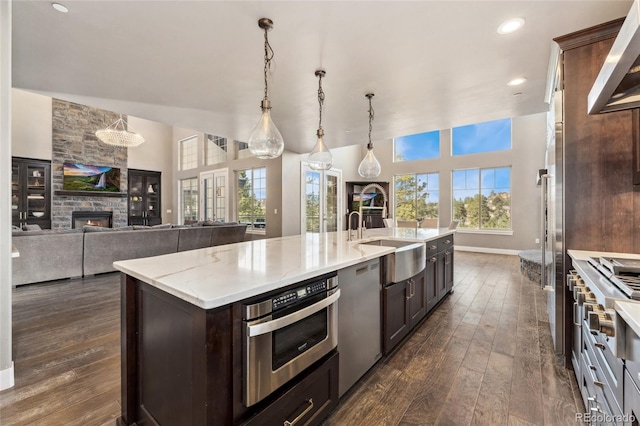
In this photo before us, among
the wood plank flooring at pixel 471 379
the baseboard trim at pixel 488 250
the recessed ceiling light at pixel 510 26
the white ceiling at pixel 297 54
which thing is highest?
the white ceiling at pixel 297 54

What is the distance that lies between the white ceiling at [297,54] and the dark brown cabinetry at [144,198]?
21.9ft

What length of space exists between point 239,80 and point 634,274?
340cm

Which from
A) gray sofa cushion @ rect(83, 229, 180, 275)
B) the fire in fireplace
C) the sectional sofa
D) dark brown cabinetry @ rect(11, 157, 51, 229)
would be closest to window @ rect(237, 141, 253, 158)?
the sectional sofa

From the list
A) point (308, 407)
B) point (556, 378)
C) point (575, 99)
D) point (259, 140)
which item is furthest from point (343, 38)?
point (556, 378)

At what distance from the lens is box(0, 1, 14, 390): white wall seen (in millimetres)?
1771

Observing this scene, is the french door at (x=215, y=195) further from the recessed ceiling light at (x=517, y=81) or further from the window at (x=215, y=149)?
the recessed ceiling light at (x=517, y=81)

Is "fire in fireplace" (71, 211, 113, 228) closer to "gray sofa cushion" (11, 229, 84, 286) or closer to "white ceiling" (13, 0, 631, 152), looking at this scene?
"gray sofa cushion" (11, 229, 84, 286)

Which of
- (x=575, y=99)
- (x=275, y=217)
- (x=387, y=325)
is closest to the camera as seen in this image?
(x=575, y=99)

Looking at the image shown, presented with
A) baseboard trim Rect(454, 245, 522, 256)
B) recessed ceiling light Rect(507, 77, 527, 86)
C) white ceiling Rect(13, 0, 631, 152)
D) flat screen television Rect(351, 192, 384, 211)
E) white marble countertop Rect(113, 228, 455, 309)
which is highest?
white ceiling Rect(13, 0, 631, 152)

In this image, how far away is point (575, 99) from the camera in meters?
1.87

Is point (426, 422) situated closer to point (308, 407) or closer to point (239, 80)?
point (308, 407)

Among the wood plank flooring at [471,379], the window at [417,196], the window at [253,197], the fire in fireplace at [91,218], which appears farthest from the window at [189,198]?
the wood plank flooring at [471,379]

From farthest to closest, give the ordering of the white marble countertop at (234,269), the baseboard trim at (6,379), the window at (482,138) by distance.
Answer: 1. the window at (482,138)
2. the baseboard trim at (6,379)
3. the white marble countertop at (234,269)

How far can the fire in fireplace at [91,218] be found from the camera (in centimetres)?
788
